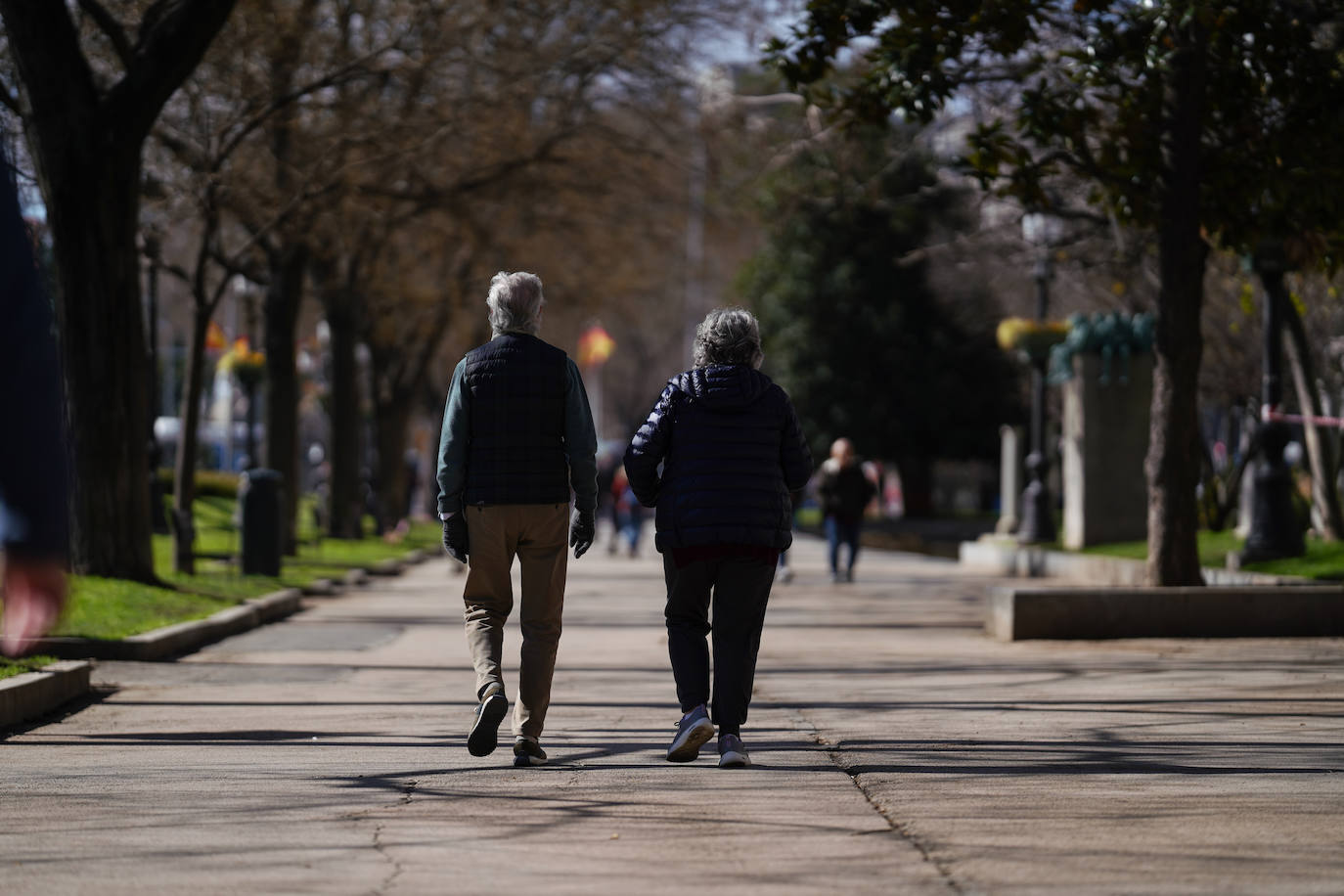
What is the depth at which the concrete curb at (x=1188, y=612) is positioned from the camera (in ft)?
47.4

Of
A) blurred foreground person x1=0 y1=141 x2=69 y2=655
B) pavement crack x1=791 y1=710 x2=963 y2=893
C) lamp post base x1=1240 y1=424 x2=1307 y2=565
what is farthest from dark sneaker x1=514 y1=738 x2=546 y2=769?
lamp post base x1=1240 y1=424 x2=1307 y2=565

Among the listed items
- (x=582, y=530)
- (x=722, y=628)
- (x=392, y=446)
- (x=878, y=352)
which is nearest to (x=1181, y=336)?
(x=722, y=628)

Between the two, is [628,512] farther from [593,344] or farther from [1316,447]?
[593,344]

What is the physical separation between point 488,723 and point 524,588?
596 millimetres

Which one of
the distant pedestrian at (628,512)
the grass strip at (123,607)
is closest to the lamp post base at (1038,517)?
the distant pedestrian at (628,512)

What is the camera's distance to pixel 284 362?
24812mm

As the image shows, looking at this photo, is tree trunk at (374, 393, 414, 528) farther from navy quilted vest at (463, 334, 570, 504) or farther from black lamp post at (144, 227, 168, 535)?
navy quilted vest at (463, 334, 570, 504)

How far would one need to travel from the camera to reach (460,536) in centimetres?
786

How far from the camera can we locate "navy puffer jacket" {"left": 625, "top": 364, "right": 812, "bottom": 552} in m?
7.73

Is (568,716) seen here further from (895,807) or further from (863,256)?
(863,256)

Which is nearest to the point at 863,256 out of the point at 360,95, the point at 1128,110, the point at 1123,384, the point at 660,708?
the point at 1123,384

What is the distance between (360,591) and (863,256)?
3509 centimetres

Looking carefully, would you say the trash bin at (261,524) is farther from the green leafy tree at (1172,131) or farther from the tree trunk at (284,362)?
the green leafy tree at (1172,131)

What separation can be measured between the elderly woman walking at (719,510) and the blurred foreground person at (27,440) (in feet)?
7.28
